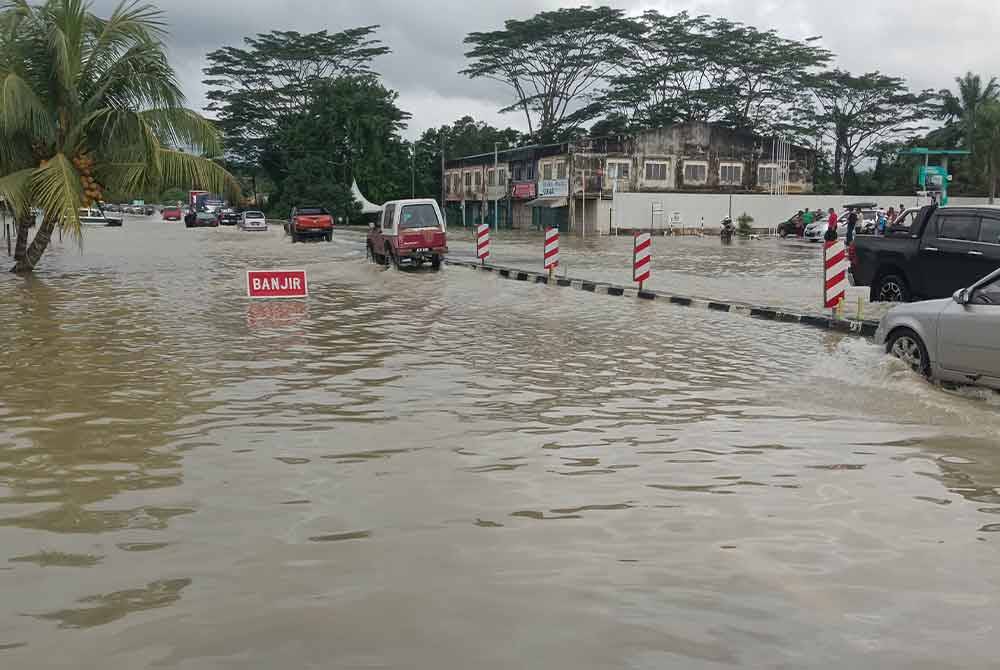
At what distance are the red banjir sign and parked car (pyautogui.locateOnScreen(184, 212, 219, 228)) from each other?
187ft

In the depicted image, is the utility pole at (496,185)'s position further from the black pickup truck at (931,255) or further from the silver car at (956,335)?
the silver car at (956,335)

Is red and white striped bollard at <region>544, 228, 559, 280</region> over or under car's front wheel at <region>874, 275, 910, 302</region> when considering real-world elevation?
over

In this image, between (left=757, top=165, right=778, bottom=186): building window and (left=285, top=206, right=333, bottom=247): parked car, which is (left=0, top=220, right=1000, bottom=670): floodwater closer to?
(left=285, top=206, right=333, bottom=247): parked car

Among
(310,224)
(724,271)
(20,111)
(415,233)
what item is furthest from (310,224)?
(20,111)

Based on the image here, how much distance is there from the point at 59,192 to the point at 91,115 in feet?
7.64

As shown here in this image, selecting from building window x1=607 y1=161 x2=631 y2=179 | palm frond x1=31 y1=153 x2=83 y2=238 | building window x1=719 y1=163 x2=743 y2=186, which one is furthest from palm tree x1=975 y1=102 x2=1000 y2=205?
palm frond x1=31 y1=153 x2=83 y2=238

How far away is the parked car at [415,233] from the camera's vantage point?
2734 centimetres

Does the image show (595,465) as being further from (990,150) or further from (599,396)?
(990,150)

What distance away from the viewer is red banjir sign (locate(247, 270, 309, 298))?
1869 cm

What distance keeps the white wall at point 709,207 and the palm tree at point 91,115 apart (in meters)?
43.7

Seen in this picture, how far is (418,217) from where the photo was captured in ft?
91.0

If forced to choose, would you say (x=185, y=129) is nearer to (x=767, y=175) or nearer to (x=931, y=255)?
(x=931, y=255)

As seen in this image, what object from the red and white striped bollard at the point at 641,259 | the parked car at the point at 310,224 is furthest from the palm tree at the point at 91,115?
the parked car at the point at 310,224

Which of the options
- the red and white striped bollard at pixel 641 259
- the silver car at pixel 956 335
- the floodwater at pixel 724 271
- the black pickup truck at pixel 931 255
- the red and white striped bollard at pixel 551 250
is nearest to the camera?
the silver car at pixel 956 335
